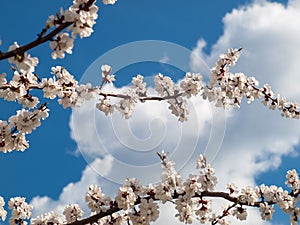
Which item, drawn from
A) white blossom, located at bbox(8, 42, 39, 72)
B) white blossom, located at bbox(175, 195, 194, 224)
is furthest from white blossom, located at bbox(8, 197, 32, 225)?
white blossom, located at bbox(8, 42, 39, 72)

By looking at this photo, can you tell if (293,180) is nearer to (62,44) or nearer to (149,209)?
(149,209)

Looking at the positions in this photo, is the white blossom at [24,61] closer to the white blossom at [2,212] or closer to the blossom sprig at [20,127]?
the blossom sprig at [20,127]

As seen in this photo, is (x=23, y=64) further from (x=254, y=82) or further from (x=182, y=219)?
(x=254, y=82)

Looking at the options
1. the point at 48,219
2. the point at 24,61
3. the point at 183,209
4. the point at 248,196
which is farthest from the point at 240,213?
the point at 24,61

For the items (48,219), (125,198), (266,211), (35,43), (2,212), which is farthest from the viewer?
(2,212)

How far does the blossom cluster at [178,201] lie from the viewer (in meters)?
5.68

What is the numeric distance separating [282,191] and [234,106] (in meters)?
1.52

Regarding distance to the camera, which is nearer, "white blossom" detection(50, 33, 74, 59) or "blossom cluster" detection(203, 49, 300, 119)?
"white blossom" detection(50, 33, 74, 59)

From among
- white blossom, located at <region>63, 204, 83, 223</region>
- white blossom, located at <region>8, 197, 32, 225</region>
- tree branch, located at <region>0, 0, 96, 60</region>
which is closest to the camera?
tree branch, located at <region>0, 0, 96, 60</region>

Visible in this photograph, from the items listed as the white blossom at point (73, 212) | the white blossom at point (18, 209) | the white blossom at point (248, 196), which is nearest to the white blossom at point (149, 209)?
the white blossom at point (73, 212)

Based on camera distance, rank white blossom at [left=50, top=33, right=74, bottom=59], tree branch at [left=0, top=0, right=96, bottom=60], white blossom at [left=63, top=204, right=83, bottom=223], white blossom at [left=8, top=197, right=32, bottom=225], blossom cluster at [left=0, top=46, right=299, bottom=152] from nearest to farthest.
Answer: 1. tree branch at [left=0, top=0, right=96, bottom=60]
2. white blossom at [left=50, top=33, right=74, bottom=59]
3. blossom cluster at [left=0, top=46, right=299, bottom=152]
4. white blossom at [left=63, top=204, right=83, bottom=223]
5. white blossom at [left=8, top=197, right=32, bottom=225]

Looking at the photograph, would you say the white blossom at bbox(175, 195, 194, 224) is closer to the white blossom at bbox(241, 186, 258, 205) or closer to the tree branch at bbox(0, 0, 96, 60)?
the white blossom at bbox(241, 186, 258, 205)

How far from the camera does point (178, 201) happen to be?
18.9ft

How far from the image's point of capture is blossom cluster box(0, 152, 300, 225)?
5684mm
